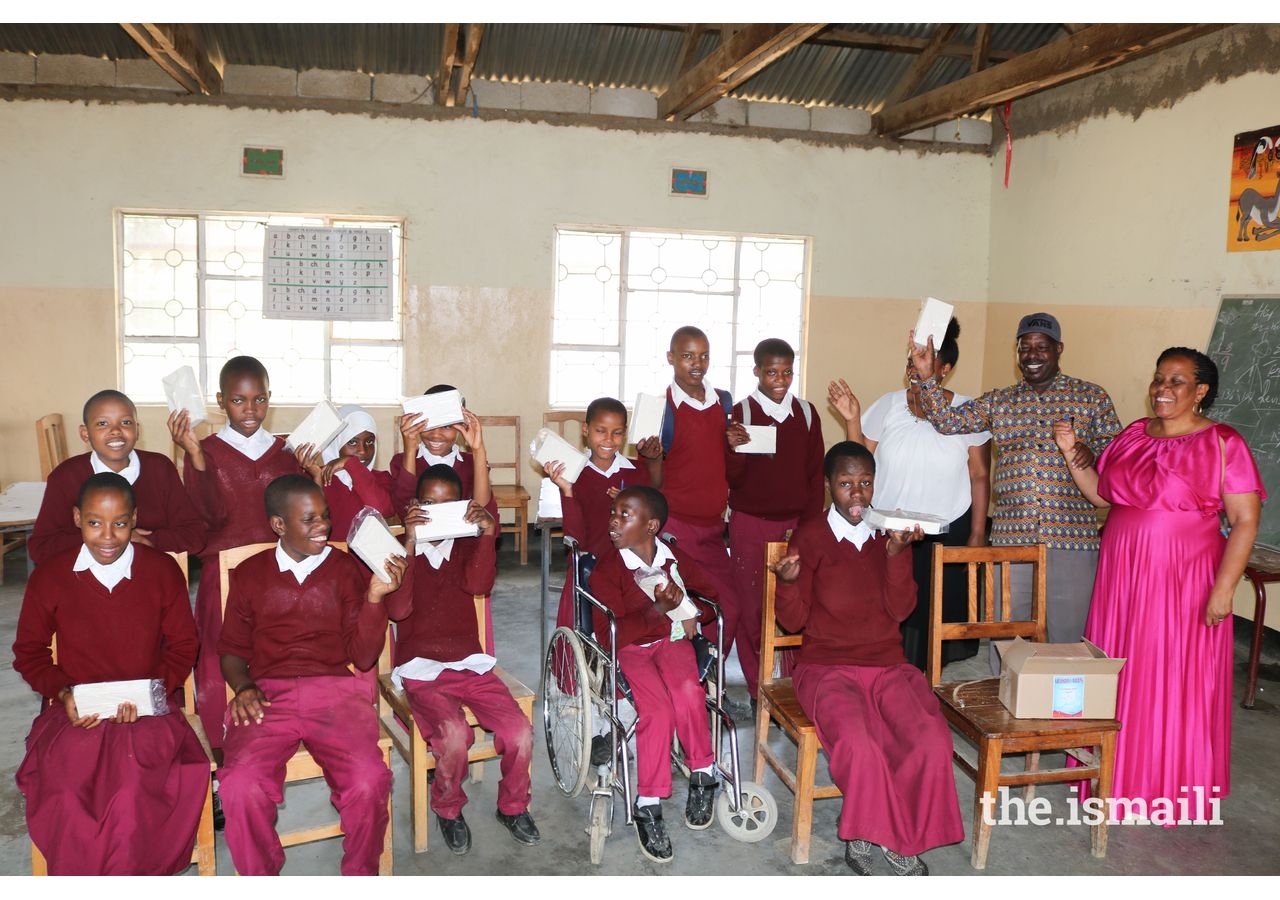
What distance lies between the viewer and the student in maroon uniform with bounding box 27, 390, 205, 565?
9.64 feet

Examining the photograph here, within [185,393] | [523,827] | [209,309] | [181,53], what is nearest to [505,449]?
[209,309]

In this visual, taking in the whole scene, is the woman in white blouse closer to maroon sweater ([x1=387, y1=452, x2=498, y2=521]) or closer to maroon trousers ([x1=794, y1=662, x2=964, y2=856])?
maroon trousers ([x1=794, y1=662, x2=964, y2=856])

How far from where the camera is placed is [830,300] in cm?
746

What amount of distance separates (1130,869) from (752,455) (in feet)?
6.22

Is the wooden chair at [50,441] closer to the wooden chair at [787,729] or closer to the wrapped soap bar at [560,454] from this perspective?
the wrapped soap bar at [560,454]

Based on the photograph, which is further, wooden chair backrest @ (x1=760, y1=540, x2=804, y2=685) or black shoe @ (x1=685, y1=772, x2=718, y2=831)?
wooden chair backrest @ (x1=760, y1=540, x2=804, y2=685)

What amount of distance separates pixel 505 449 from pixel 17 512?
3020mm

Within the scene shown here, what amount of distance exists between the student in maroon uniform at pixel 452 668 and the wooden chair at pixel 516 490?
3.25 metres

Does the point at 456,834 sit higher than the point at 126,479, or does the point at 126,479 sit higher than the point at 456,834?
the point at 126,479

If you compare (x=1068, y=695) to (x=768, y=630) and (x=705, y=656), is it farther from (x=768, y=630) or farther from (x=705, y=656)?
(x=705, y=656)

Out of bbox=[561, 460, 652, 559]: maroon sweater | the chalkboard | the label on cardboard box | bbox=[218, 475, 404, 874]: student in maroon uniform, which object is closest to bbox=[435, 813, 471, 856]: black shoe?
bbox=[218, 475, 404, 874]: student in maroon uniform

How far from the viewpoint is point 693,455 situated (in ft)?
12.5

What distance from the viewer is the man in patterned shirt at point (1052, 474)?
342 centimetres

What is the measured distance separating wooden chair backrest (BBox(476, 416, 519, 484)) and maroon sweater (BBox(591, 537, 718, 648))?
152 inches
